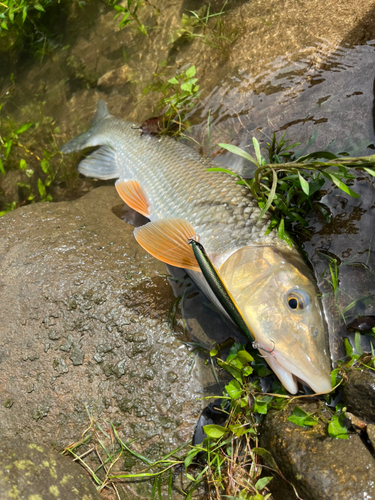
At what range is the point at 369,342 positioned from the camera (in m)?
2.64

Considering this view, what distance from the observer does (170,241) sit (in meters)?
3.07

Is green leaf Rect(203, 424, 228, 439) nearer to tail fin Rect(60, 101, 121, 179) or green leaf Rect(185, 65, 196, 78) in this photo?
tail fin Rect(60, 101, 121, 179)

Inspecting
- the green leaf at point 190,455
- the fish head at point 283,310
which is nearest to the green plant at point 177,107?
the fish head at point 283,310

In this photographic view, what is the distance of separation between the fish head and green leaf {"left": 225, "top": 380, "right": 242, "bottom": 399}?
32 centimetres

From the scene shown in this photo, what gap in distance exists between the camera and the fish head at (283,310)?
2432 mm

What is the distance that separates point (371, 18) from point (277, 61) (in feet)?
3.02

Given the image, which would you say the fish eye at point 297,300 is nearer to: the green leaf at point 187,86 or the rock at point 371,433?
the rock at point 371,433

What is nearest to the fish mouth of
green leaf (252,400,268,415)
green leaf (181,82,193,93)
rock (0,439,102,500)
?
green leaf (252,400,268,415)

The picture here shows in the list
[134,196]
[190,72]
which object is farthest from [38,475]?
[190,72]

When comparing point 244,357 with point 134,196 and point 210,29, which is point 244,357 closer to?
point 134,196

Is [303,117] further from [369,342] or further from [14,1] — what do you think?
[14,1]

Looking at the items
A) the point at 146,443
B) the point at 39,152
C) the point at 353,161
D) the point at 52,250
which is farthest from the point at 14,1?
the point at 146,443

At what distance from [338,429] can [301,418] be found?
228 millimetres

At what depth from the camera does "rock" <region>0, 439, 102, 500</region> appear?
6.73 ft
